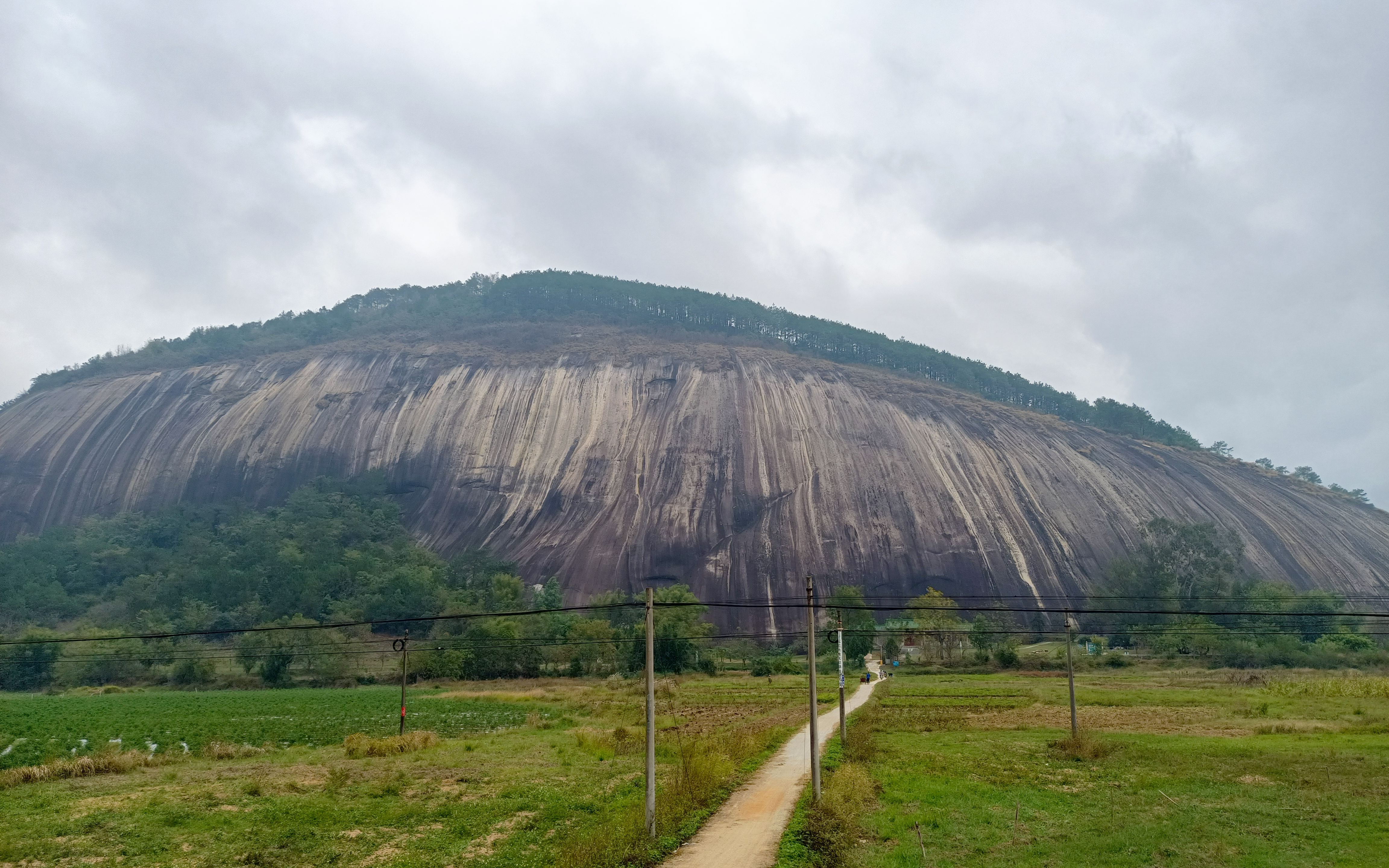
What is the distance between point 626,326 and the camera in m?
162

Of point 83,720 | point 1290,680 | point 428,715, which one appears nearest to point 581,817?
point 428,715

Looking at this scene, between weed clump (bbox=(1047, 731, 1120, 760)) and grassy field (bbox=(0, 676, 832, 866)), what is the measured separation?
37.9ft

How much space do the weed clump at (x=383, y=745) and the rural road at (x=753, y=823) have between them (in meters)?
14.7

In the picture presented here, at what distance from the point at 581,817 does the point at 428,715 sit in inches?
1198

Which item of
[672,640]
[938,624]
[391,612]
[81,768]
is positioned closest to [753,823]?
[81,768]

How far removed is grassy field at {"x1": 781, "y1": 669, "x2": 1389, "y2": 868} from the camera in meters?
18.9

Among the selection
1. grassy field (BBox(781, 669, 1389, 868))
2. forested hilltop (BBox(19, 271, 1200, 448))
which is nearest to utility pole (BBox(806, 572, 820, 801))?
grassy field (BBox(781, 669, 1389, 868))

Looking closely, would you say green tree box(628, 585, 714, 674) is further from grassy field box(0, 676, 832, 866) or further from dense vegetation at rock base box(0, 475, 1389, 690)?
grassy field box(0, 676, 832, 866)

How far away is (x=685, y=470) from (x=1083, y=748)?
80912 millimetres

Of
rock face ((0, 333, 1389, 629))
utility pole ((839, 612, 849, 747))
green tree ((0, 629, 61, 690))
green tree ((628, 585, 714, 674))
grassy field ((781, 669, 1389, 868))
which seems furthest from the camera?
rock face ((0, 333, 1389, 629))

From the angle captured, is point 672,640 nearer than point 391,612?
Answer: Yes

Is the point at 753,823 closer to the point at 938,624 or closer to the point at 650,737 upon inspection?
the point at 650,737

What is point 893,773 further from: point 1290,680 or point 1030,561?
point 1030,561

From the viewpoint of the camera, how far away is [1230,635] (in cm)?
8181
